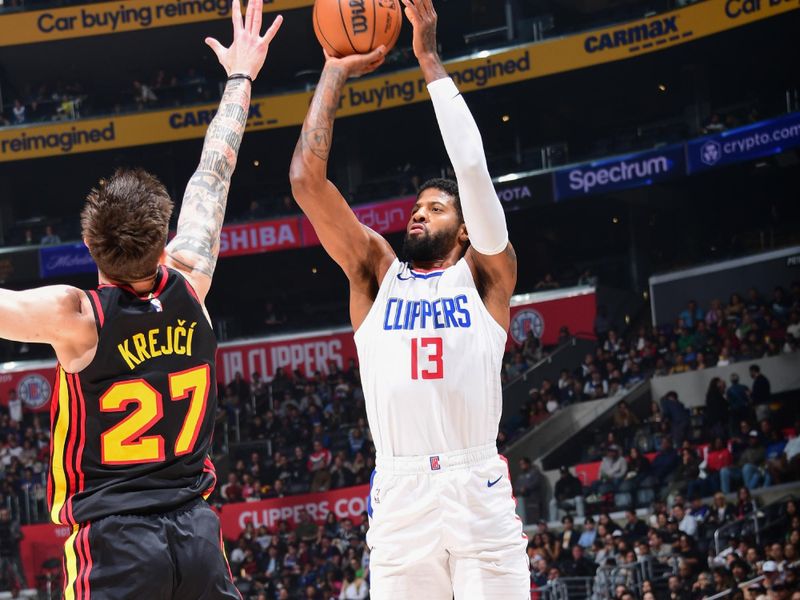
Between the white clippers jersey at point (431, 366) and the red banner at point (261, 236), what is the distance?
2122 cm

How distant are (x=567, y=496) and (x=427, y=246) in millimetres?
12348

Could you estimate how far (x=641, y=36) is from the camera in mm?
22781

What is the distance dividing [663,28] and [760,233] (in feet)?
15.1

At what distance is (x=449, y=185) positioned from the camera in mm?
4379

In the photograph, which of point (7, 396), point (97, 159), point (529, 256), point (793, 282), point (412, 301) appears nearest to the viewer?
point (412, 301)

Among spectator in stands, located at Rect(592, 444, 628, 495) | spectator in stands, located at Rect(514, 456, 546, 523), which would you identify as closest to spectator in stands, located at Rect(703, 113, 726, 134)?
spectator in stands, located at Rect(592, 444, 628, 495)

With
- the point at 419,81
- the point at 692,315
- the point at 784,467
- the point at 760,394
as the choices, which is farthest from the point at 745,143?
the point at 784,467

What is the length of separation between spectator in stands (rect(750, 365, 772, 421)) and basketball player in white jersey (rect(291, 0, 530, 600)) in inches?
510

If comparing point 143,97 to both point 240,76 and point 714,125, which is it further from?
point 240,76

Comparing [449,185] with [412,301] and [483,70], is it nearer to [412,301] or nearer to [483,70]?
[412,301]

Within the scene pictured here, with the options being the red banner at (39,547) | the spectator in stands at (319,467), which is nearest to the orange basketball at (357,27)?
the spectator in stands at (319,467)

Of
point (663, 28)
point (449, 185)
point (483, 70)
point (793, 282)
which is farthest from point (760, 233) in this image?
point (449, 185)

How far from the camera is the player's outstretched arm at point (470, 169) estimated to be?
3885 millimetres

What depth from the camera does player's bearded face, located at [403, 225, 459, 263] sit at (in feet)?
13.9
